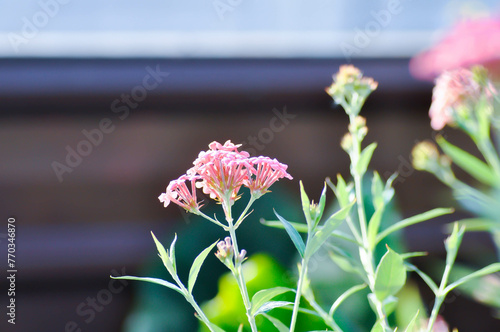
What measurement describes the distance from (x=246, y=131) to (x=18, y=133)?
0.50 m

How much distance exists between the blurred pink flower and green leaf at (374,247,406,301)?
381 millimetres

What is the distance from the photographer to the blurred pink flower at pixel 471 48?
605 millimetres

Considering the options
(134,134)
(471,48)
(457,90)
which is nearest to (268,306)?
(457,90)

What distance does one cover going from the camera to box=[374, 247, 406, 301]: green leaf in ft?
0.79

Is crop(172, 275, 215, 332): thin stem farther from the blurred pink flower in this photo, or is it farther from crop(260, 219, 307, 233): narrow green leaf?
the blurred pink flower

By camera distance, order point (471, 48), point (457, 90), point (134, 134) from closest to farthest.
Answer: point (457, 90), point (471, 48), point (134, 134)

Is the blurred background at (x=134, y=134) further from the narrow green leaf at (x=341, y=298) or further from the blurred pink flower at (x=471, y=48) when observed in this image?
the narrow green leaf at (x=341, y=298)

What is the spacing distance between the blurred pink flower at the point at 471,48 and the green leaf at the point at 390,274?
0.38 meters

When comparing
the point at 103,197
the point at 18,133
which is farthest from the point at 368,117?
the point at 18,133

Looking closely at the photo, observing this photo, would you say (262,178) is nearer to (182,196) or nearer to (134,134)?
(182,196)

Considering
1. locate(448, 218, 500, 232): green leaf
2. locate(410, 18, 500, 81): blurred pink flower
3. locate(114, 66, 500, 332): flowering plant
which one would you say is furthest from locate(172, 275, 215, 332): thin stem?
locate(410, 18, 500, 81): blurred pink flower

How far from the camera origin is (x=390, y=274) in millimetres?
245

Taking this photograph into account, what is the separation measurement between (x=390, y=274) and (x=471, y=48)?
1.57ft

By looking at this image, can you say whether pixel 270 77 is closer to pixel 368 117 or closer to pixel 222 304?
pixel 368 117
